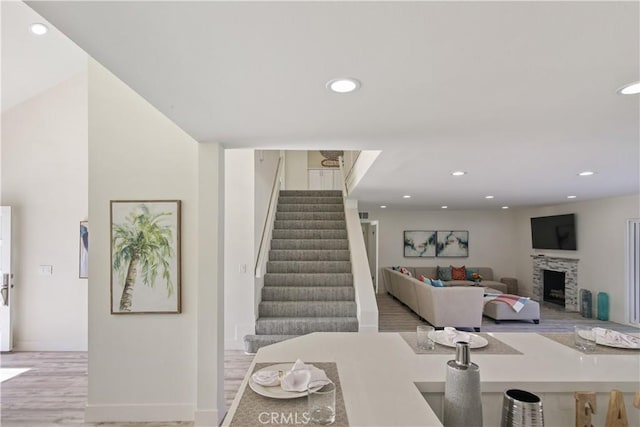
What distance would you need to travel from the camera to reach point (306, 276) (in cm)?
510

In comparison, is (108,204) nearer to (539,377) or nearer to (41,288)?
(41,288)

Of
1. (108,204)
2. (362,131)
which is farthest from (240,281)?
(362,131)

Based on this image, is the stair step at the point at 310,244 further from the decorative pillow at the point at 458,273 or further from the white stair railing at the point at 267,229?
the decorative pillow at the point at 458,273

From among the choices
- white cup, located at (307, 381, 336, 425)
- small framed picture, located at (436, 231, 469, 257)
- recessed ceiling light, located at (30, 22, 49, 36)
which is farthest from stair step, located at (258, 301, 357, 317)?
small framed picture, located at (436, 231, 469, 257)

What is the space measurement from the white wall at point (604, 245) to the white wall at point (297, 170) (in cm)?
609

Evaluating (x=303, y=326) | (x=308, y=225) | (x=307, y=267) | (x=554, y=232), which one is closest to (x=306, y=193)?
(x=308, y=225)

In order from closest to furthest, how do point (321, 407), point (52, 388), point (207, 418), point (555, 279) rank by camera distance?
1. point (321, 407)
2. point (207, 418)
3. point (52, 388)
4. point (555, 279)

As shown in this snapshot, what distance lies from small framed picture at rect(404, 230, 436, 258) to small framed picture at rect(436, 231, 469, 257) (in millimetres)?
186

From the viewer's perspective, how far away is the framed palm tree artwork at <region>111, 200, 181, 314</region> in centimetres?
287

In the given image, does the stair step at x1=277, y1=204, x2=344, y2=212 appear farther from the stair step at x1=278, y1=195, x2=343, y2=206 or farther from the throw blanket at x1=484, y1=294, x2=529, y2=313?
the throw blanket at x1=484, y1=294, x2=529, y2=313

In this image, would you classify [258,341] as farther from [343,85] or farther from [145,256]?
[343,85]

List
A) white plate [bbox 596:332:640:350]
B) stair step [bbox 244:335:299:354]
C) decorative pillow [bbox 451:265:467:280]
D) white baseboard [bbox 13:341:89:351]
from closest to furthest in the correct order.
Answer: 1. white plate [bbox 596:332:640:350]
2. stair step [bbox 244:335:299:354]
3. white baseboard [bbox 13:341:89:351]
4. decorative pillow [bbox 451:265:467:280]

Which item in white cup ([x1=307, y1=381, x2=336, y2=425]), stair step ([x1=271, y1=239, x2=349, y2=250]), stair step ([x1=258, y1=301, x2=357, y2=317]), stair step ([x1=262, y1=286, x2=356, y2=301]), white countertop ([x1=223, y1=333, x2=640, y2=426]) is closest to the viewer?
white cup ([x1=307, y1=381, x2=336, y2=425])

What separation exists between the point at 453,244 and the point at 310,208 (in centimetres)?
462
